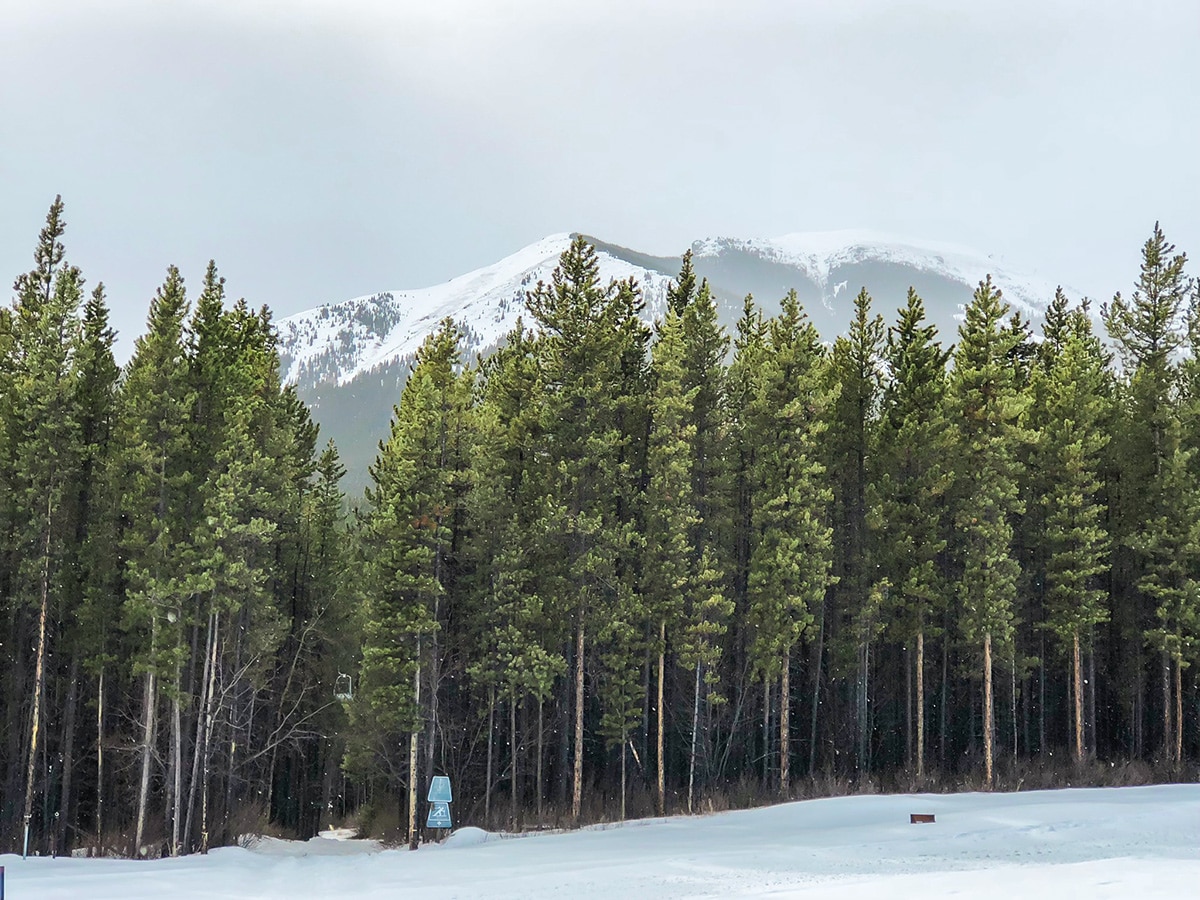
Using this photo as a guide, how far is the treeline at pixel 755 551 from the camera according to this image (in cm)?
3030

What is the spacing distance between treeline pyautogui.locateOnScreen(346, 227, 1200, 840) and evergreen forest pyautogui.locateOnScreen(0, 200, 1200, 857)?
0.15m

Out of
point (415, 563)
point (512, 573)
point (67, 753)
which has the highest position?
point (415, 563)

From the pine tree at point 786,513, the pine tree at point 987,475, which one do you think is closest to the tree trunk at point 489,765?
the pine tree at point 786,513

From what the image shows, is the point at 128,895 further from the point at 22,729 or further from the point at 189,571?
the point at 22,729

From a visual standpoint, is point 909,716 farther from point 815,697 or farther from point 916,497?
point 916,497

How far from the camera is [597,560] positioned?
2988cm

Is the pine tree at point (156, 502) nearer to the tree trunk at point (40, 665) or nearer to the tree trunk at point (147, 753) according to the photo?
the tree trunk at point (147, 753)

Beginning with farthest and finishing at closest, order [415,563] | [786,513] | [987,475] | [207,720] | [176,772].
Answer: [987,475], [786,513], [415,563], [207,720], [176,772]

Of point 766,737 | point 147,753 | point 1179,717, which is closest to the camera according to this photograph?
point 147,753

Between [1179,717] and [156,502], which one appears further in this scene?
[1179,717]

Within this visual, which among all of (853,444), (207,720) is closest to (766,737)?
→ (853,444)

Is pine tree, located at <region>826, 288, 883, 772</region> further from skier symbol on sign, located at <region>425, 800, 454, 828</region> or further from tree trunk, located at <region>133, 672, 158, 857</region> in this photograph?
tree trunk, located at <region>133, 672, 158, 857</region>

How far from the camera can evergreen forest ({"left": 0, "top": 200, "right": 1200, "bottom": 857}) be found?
28.8 meters

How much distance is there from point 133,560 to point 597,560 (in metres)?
12.9
